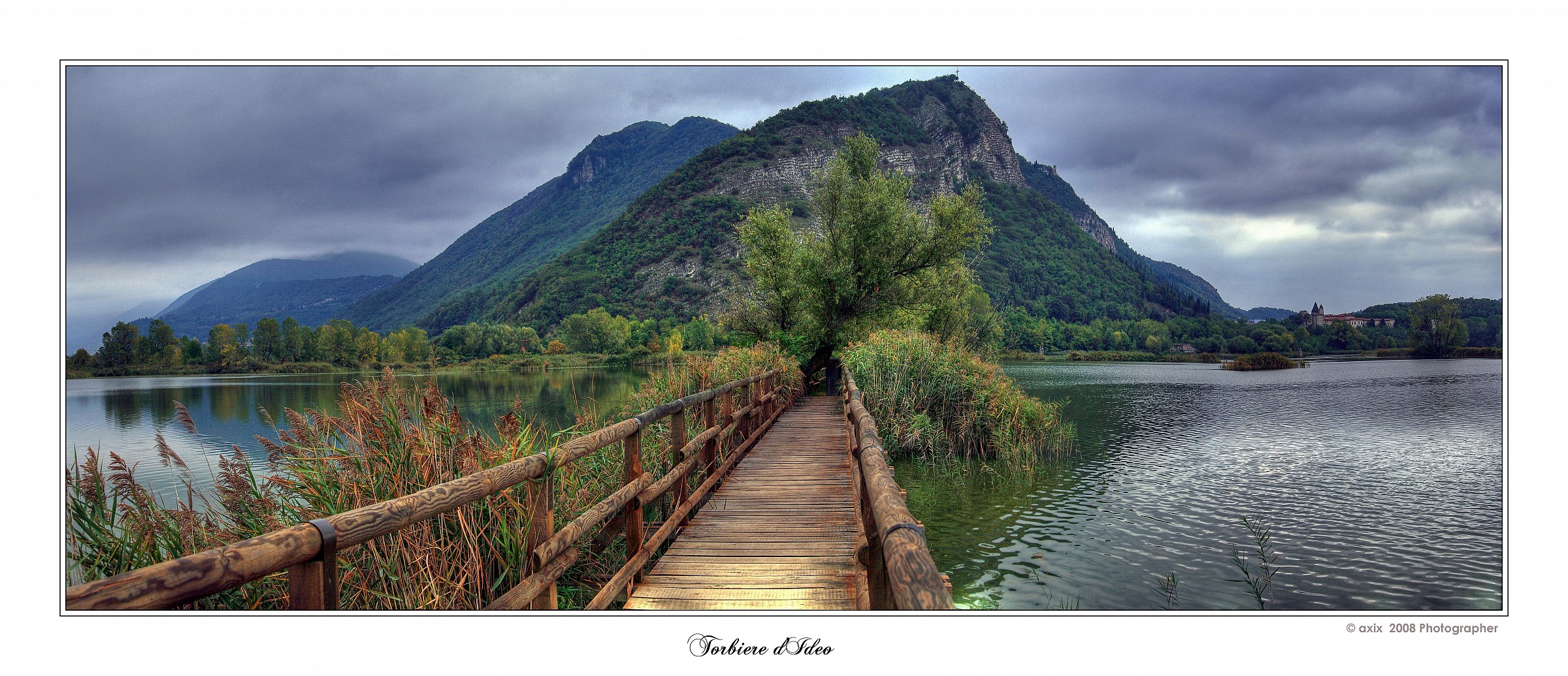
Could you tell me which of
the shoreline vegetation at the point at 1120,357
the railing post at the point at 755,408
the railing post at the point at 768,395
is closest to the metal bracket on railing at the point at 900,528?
the railing post at the point at 755,408

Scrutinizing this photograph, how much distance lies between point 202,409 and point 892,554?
1722cm

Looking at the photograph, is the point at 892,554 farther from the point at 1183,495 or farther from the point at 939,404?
the point at 939,404

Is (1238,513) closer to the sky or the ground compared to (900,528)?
closer to the ground

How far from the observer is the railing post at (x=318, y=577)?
1722mm

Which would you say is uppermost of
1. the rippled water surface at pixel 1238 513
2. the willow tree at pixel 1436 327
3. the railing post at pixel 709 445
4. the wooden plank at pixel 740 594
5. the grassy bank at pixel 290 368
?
the willow tree at pixel 1436 327

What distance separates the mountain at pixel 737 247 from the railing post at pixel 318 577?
6526 cm

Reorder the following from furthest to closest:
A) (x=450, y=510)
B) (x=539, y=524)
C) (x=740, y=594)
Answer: (x=740, y=594) < (x=539, y=524) < (x=450, y=510)

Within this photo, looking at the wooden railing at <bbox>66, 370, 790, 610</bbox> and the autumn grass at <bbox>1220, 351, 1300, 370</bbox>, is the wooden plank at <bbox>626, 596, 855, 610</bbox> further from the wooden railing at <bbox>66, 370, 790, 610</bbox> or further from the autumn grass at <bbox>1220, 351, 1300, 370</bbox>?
the autumn grass at <bbox>1220, 351, 1300, 370</bbox>

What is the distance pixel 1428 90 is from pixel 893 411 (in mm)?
9987

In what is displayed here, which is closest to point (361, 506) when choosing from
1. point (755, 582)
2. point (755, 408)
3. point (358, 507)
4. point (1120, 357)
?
point (358, 507)

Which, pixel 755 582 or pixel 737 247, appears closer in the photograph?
pixel 755 582

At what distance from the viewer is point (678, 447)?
5.41m

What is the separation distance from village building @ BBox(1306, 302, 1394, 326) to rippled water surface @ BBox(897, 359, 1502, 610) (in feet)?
5.27

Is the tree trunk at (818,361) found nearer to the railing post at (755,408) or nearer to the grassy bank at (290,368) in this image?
the grassy bank at (290,368)
